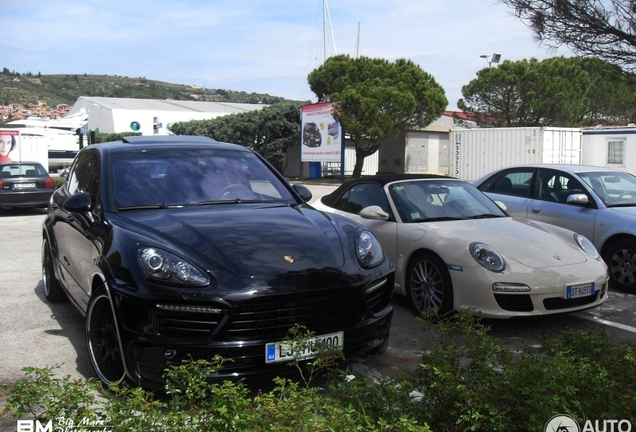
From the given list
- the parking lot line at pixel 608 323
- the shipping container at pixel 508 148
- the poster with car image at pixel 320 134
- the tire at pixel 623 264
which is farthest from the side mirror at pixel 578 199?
the poster with car image at pixel 320 134

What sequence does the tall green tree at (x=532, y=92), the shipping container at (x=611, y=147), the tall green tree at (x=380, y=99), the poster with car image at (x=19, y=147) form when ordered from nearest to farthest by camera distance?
the shipping container at (x=611, y=147)
the poster with car image at (x=19, y=147)
the tall green tree at (x=380, y=99)
the tall green tree at (x=532, y=92)

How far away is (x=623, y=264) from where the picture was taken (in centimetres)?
741

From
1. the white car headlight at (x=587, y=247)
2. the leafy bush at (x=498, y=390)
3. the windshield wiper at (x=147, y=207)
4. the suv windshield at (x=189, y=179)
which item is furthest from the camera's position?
the white car headlight at (x=587, y=247)

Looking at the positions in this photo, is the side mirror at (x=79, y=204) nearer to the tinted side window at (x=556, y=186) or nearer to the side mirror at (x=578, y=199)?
the side mirror at (x=578, y=199)

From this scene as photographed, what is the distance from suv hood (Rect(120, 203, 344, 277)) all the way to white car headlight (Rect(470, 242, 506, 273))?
62.9 inches

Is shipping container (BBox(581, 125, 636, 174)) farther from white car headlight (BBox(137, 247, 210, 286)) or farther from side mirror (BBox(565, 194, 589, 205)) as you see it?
white car headlight (BBox(137, 247, 210, 286))

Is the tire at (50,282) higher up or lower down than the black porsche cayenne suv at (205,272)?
lower down

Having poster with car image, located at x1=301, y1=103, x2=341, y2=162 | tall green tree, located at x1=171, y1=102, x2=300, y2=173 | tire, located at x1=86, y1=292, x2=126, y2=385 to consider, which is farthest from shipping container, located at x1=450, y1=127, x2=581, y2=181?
tire, located at x1=86, y1=292, x2=126, y2=385

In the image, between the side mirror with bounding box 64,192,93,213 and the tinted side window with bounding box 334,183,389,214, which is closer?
the side mirror with bounding box 64,192,93,213

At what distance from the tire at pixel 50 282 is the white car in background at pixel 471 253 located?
324cm

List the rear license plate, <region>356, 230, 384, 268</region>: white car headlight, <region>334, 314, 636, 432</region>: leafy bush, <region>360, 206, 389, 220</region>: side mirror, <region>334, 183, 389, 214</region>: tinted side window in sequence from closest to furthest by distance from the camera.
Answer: <region>334, 314, 636, 432</region>: leafy bush < <region>356, 230, 384, 268</region>: white car headlight < <region>360, 206, 389, 220</region>: side mirror < <region>334, 183, 389, 214</region>: tinted side window < the rear license plate

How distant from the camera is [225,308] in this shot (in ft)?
12.0

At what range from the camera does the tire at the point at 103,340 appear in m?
3.98

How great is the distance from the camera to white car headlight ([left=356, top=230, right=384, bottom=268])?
431 centimetres
